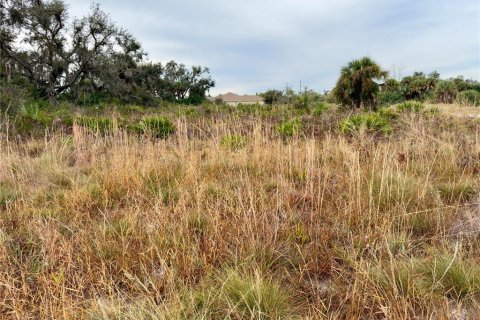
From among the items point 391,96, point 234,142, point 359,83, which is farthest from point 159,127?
point 391,96

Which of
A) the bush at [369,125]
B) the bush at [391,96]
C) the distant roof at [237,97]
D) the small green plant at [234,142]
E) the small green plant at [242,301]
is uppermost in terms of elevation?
the distant roof at [237,97]

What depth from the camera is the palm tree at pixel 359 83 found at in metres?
11.9

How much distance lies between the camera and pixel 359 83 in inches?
480

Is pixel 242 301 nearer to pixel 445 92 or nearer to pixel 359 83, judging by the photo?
pixel 359 83

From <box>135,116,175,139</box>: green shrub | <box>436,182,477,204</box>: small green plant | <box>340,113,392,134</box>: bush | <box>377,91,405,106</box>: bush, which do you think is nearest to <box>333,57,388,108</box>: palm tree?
<box>340,113,392,134</box>: bush

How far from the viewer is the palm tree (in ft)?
39.2

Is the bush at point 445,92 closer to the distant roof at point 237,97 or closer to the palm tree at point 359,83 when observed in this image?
the palm tree at point 359,83

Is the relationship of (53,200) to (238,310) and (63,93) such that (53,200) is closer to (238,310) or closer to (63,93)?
(238,310)

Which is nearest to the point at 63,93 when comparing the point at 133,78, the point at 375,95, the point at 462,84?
the point at 133,78

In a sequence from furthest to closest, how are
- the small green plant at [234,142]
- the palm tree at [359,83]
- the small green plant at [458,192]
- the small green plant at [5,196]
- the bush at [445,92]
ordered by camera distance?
the bush at [445,92] → the palm tree at [359,83] → the small green plant at [234,142] → the small green plant at [5,196] → the small green plant at [458,192]

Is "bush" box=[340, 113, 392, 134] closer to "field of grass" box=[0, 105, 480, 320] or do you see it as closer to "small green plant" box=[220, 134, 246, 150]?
"small green plant" box=[220, 134, 246, 150]

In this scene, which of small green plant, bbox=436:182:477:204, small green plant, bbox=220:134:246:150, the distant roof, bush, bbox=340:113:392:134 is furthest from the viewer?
the distant roof

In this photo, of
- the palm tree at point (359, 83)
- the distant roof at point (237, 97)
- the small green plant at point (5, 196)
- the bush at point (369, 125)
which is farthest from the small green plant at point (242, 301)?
the distant roof at point (237, 97)

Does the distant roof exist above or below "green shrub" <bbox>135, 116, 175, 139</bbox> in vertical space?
above
